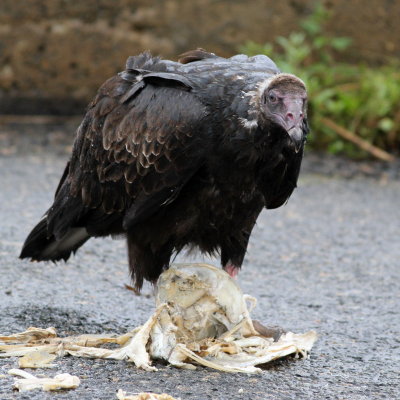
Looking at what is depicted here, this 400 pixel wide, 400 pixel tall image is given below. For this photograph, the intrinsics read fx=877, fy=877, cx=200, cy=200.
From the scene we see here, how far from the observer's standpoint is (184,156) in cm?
423

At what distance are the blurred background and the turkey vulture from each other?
18.1 feet

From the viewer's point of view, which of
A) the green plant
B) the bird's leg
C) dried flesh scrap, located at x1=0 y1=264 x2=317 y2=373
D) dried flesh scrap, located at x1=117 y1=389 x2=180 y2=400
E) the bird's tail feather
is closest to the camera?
dried flesh scrap, located at x1=117 y1=389 x2=180 y2=400

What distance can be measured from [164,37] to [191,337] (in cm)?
663

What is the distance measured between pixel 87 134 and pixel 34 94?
5.87 metres

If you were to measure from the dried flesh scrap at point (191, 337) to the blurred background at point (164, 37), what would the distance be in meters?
6.13

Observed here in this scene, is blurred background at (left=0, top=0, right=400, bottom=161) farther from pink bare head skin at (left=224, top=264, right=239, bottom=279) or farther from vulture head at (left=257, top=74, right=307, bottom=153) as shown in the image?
vulture head at (left=257, top=74, right=307, bottom=153)

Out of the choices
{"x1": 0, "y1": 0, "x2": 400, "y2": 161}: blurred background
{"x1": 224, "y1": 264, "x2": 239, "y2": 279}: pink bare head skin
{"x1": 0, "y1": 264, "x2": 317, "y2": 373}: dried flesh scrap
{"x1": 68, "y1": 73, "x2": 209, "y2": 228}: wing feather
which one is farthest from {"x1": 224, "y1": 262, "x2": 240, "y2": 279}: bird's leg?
{"x1": 0, "y1": 0, "x2": 400, "y2": 161}: blurred background

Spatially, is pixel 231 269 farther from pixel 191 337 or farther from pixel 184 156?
pixel 184 156

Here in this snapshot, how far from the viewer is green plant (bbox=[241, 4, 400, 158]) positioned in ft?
31.8

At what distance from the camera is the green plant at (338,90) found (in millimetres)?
9703

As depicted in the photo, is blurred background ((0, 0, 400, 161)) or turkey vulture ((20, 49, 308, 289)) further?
blurred background ((0, 0, 400, 161))

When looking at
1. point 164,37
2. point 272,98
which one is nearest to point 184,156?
point 272,98

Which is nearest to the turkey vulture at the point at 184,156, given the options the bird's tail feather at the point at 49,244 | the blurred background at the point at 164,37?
the bird's tail feather at the point at 49,244

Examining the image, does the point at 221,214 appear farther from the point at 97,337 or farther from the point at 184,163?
the point at 97,337
